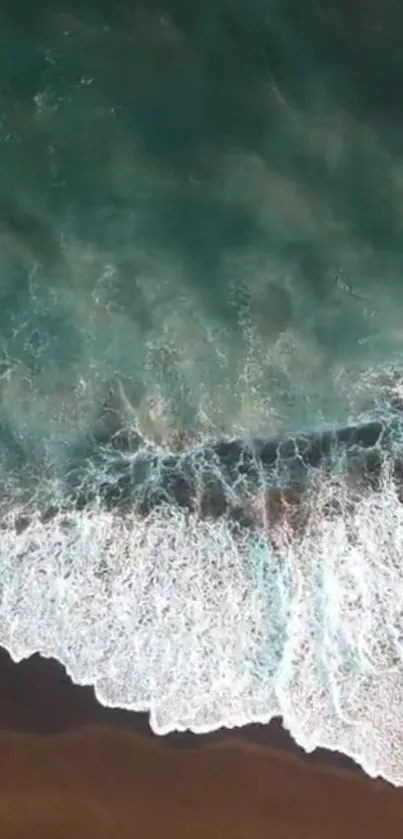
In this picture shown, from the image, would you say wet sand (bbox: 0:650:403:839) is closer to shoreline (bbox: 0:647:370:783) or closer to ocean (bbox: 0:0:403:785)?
shoreline (bbox: 0:647:370:783)

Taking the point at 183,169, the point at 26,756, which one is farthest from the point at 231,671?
the point at 183,169

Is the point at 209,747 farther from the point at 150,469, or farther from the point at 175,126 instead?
the point at 175,126

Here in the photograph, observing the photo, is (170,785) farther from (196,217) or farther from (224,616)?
(196,217)

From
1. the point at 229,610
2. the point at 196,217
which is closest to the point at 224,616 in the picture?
the point at 229,610

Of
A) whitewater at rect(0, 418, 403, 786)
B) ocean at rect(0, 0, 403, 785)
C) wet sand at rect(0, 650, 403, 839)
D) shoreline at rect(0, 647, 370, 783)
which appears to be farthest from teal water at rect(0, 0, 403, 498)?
wet sand at rect(0, 650, 403, 839)

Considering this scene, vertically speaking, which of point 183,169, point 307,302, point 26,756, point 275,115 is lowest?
point 26,756

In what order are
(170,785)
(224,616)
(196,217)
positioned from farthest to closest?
(196,217) → (224,616) → (170,785)
